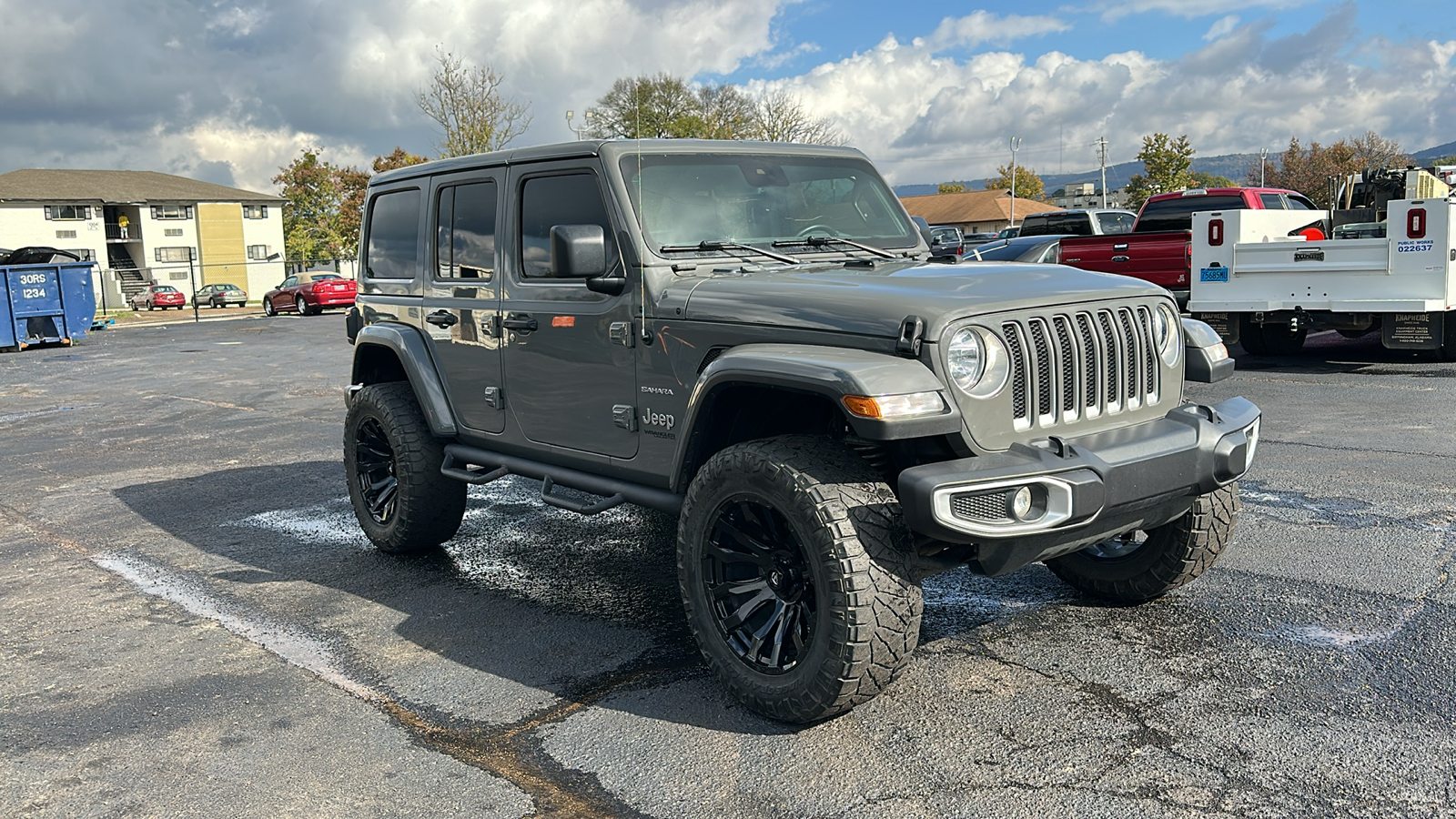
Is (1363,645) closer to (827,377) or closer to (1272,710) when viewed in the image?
(1272,710)

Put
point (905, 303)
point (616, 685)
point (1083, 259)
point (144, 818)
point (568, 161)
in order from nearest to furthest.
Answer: point (144, 818) < point (905, 303) < point (616, 685) < point (568, 161) < point (1083, 259)

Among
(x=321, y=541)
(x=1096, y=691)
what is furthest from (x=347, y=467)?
(x=1096, y=691)

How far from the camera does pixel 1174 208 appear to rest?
17625 millimetres

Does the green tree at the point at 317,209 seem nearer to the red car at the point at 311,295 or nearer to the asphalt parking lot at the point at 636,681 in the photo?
the red car at the point at 311,295

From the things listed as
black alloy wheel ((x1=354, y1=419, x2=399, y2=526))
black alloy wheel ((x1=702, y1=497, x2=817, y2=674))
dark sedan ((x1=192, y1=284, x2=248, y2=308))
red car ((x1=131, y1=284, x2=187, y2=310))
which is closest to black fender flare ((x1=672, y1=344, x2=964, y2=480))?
black alloy wheel ((x1=702, y1=497, x2=817, y2=674))

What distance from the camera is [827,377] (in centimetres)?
348

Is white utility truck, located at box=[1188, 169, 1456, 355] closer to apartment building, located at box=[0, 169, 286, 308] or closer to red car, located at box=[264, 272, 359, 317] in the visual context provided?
red car, located at box=[264, 272, 359, 317]

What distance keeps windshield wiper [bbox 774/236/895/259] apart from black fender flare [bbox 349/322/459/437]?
77.9 inches

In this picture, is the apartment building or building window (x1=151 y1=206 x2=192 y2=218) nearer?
the apartment building

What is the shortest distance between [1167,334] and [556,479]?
2.58 metres

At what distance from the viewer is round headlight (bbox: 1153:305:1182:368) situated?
4.24 metres

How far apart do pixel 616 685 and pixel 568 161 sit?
86.1 inches

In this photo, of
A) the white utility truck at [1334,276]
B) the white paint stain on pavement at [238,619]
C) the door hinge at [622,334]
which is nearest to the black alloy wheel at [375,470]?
the white paint stain on pavement at [238,619]

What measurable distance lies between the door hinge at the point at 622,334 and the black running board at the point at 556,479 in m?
0.59
